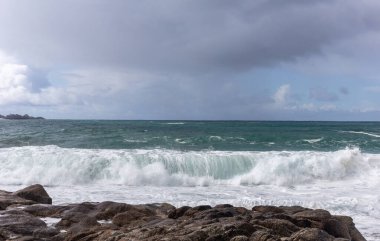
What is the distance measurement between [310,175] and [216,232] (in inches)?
588

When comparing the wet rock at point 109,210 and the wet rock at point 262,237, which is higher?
the wet rock at point 262,237

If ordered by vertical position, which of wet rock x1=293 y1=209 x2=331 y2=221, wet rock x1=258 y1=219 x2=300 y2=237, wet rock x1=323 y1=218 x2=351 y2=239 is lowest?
wet rock x1=323 y1=218 x2=351 y2=239

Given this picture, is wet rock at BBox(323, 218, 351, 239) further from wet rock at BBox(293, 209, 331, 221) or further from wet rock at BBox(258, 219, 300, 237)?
wet rock at BBox(258, 219, 300, 237)

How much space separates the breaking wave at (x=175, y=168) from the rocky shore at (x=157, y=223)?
704 cm

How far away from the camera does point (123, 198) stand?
46.9 ft

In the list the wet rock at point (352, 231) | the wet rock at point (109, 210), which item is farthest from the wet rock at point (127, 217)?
the wet rock at point (352, 231)

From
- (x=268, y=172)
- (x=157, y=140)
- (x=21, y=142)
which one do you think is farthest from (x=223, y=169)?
(x=21, y=142)

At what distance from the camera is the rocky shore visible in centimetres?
633

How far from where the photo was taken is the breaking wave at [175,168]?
1864 centimetres

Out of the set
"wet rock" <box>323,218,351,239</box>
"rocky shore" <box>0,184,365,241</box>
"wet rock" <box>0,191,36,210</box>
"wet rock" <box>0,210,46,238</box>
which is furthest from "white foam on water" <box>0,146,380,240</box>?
"wet rock" <box>323,218,351,239</box>

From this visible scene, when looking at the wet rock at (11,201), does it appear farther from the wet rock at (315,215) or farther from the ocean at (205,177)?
the wet rock at (315,215)

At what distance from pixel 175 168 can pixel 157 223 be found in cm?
1248

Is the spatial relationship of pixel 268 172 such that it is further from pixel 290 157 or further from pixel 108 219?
pixel 108 219

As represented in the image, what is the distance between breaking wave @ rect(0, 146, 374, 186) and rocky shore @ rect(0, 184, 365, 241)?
7.04m
